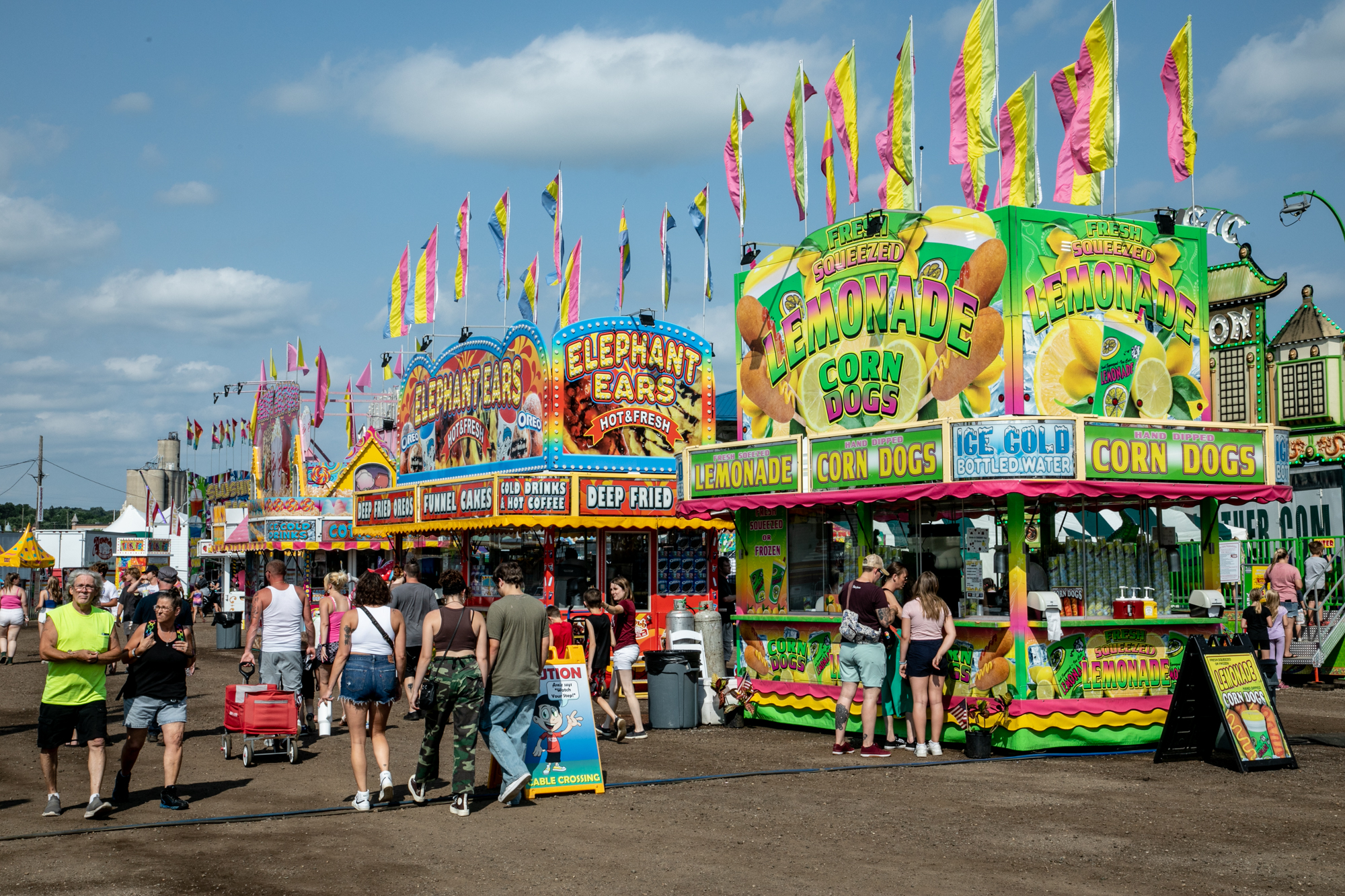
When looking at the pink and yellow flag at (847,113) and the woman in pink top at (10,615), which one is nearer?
the pink and yellow flag at (847,113)

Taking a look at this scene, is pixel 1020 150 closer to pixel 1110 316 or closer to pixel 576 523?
pixel 1110 316

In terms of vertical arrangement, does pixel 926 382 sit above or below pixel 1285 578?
above

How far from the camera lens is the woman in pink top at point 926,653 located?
37.1 ft

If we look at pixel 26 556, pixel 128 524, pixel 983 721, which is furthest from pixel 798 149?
pixel 128 524

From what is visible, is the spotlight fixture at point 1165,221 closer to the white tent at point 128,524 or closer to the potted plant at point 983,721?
the potted plant at point 983,721

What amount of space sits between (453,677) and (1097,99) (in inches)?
357

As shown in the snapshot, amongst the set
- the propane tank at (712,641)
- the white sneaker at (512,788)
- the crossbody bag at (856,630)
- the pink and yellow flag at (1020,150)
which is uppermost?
the pink and yellow flag at (1020,150)

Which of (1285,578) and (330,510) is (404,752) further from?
(330,510)

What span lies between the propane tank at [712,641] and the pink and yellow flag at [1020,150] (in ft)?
18.3

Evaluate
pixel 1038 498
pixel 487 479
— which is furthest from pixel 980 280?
pixel 487 479

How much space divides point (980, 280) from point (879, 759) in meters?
4.61

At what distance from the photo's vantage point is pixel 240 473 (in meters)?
47.5

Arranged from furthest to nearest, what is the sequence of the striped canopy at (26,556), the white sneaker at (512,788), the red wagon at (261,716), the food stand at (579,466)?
the striped canopy at (26,556)
the food stand at (579,466)
the red wagon at (261,716)
the white sneaker at (512,788)

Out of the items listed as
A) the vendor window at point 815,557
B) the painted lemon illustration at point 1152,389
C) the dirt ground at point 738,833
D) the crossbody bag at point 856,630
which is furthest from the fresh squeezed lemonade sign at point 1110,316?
the dirt ground at point 738,833
